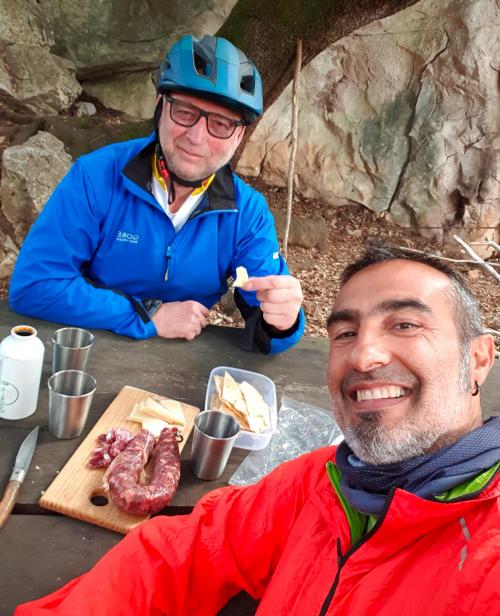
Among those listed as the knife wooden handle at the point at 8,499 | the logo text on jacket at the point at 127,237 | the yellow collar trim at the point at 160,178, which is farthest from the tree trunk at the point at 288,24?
the knife wooden handle at the point at 8,499

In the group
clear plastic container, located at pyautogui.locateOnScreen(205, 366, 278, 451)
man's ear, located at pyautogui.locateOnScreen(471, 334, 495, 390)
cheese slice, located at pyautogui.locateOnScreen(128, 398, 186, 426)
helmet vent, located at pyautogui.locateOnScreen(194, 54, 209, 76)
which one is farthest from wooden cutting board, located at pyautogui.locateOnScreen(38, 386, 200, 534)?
helmet vent, located at pyautogui.locateOnScreen(194, 54, 209, 76)

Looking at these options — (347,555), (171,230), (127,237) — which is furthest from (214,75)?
(347,555)

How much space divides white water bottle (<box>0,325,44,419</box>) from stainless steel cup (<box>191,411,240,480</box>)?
695 mm

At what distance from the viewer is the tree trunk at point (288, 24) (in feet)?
18.5

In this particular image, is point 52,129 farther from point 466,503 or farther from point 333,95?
point 466,503

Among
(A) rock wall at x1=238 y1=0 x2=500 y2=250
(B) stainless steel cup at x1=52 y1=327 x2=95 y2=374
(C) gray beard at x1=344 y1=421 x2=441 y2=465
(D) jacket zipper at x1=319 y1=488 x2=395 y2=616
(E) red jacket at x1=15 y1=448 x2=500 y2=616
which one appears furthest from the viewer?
(A) rock wall at x1=238 y1=0 x2=500 y2=250

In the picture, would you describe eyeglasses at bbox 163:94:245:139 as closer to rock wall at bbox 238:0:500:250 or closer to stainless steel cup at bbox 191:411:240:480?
stainless steel cup at bbox 191:411:240:480

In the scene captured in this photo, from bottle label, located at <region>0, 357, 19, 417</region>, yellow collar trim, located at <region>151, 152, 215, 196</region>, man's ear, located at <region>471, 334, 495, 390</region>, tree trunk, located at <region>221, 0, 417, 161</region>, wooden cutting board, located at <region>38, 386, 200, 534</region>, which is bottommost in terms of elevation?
wooden cutting board, located at <region>38, 386, 200, 534</region>

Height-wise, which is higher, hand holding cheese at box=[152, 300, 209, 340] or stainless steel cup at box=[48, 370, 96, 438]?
hand holding cheese at box=[152, 300, 209, 340]

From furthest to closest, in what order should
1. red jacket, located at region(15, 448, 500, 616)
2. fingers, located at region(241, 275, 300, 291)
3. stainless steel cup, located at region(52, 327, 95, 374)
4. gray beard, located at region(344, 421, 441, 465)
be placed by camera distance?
fingers, located at region(241, 275, 300, 291), stainless steel cup, located at region(52, 327, 95, 374), gray beard, located at region(344, 421, 441, 465), red jacket, located at region(15, 448, 500, 616)

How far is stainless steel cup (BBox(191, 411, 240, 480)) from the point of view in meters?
2.17

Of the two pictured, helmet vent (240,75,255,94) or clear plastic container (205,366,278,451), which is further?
helmet vent (240,75,255,94)

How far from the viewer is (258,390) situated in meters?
2.88

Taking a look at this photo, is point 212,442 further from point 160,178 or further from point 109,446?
point 160,178
